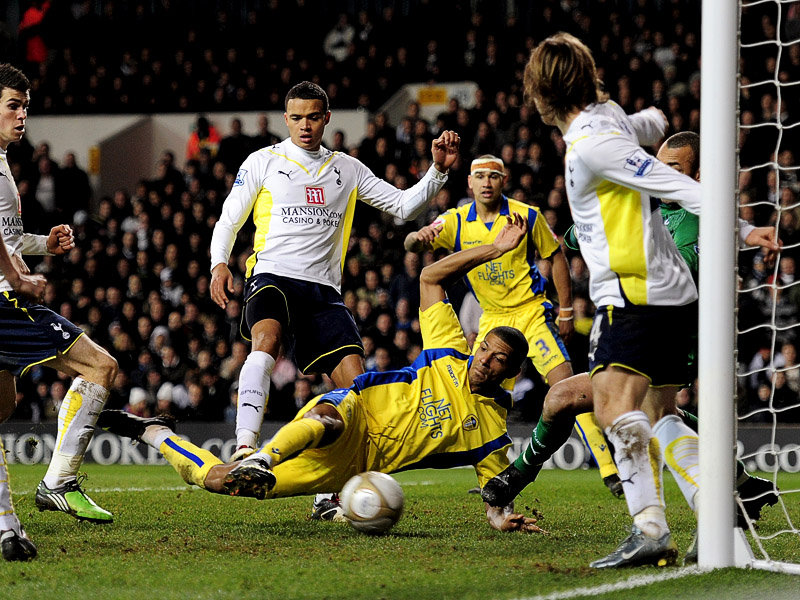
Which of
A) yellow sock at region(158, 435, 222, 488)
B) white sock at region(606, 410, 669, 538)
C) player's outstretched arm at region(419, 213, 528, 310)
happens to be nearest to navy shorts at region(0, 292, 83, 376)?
yellow sock at region(158, 435, 222, 488)

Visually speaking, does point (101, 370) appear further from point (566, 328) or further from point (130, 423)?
point (566, 328)

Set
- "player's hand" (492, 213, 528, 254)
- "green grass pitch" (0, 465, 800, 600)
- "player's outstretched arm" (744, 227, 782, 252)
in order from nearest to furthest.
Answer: "green grass pitch" (0, 465, 800, 600), "player's outstretched arm" (744, 227, 782, 252), "player's hand" (492, 213, 528, 254)

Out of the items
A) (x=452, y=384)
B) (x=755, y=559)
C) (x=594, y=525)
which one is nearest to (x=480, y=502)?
(x=594, y=525)

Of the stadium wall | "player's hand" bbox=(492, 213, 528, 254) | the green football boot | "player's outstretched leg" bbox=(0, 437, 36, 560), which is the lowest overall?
the stadium wall

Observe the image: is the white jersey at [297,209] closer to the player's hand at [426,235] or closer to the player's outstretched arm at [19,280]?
the player's hand at [426,235]

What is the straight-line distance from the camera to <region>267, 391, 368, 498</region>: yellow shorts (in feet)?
16.8

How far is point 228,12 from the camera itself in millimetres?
20500

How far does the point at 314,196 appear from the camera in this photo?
21.0ft

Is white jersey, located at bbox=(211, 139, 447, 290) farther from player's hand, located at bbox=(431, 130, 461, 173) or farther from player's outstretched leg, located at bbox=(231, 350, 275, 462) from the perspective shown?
player's outstretched leg, located at bbox=(231, 350, 275, 462)

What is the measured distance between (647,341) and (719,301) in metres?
0.32

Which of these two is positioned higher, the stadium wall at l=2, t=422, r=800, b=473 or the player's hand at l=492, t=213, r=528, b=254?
the player's hand at l=492, t=213, r=528, b=254

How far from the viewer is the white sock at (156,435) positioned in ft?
18.3

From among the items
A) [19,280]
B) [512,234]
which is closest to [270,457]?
[19,280]

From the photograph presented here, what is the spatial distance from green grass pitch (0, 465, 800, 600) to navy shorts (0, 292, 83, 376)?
887 millimetres
